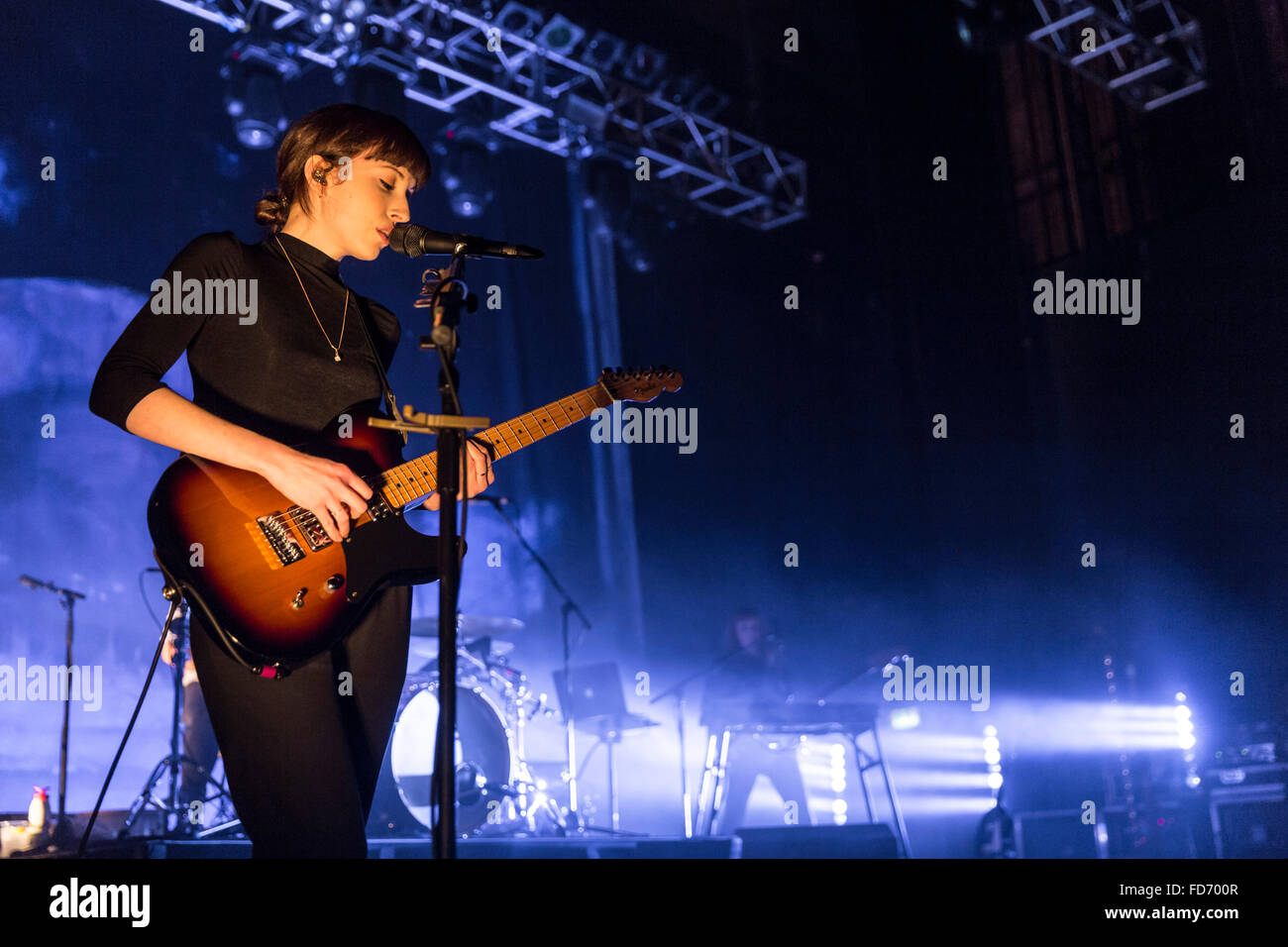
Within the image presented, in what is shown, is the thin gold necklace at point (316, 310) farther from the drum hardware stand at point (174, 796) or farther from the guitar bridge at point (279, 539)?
the drum hardware stand at point (174, 796)

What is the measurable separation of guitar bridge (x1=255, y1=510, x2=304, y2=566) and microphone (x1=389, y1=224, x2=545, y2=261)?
52 centimetres

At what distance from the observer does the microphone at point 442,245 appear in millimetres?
1823

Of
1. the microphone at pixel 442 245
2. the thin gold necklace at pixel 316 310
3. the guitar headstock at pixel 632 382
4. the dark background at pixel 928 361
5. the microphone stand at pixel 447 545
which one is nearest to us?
the microphone stand at pixel 447 545

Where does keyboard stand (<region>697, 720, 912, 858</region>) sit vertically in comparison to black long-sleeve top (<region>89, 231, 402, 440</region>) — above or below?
below

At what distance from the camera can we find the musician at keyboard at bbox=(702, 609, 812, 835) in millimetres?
5953

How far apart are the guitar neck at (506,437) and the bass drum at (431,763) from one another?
2371 mm

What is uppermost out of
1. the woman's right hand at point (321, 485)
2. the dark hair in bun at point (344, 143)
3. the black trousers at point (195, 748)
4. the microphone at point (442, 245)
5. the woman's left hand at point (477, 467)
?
the dark hair in bun at point (344, 143)

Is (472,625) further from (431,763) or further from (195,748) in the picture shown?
(195,748)

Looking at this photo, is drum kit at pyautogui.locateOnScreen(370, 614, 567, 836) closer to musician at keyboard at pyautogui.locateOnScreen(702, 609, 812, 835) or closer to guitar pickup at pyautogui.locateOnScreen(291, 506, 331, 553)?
musician at keyboard at pyautogui.locateOnScreen(702, 609, 812, 835)

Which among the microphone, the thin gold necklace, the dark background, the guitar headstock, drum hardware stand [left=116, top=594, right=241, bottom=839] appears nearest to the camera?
the microphone

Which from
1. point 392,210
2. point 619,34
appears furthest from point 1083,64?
point 392,210

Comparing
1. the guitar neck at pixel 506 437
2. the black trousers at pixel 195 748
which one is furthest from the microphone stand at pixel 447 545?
the black trousers at pixel 195 748

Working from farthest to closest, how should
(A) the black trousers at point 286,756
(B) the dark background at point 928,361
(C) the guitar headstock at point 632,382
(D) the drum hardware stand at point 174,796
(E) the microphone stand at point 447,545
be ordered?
(B) the dark background at point 928,361 → (D) the drum hardware stand at point 174,796 → (C) the guitar headstock at point 632,382 → (A) the black trousers at point 286,756 → (E) the microphone stand at point 447,545

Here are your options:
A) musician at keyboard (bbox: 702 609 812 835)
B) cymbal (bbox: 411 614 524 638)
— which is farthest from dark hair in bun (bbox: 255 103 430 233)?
musician at keyboard (bbox: 702 609 812 835)
